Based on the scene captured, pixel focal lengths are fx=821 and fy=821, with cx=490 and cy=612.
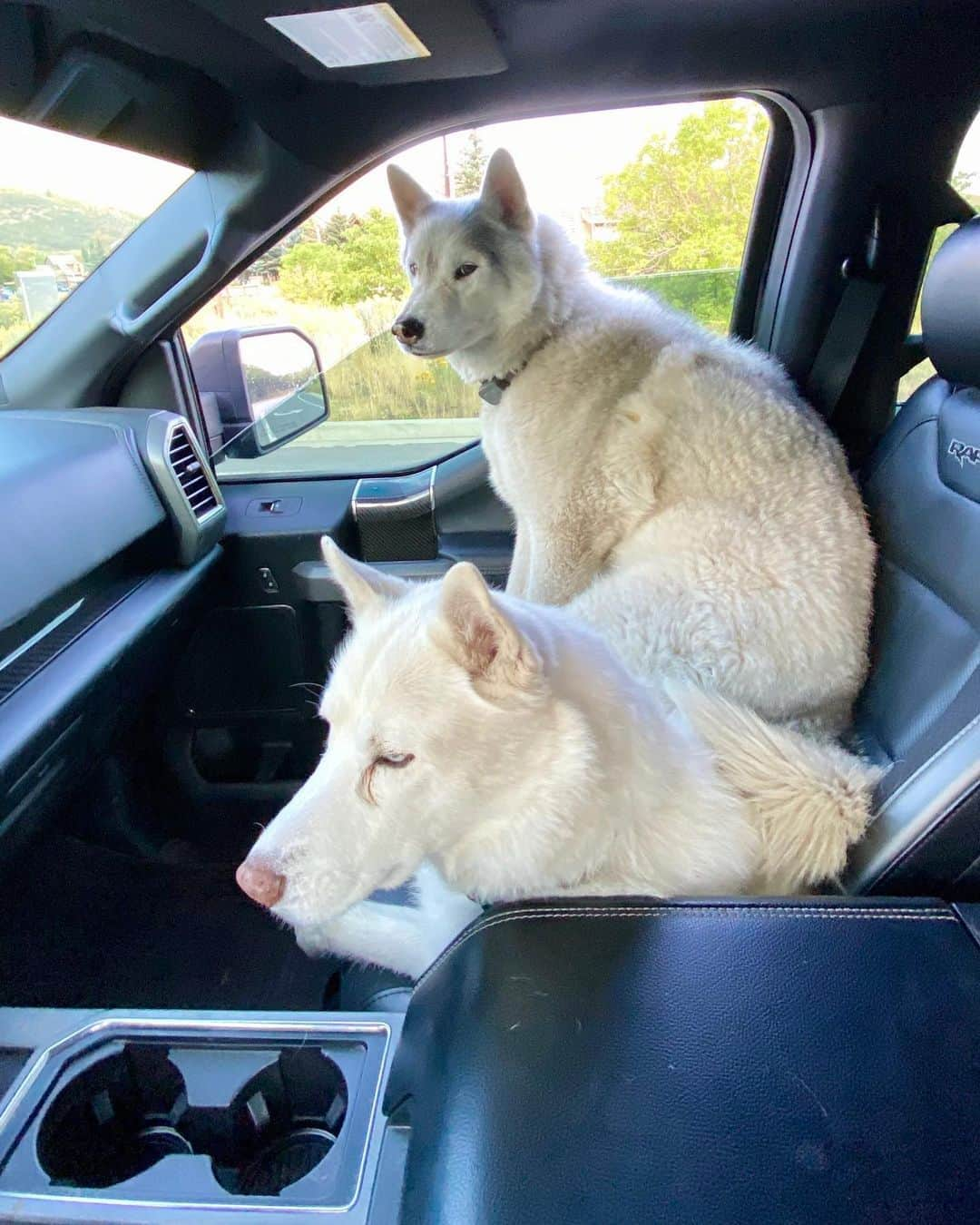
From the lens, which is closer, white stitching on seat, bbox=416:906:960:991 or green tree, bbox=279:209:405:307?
white stitching on seat, bbox=416:906:960:991

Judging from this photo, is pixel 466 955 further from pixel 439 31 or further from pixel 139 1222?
pixel 439 31

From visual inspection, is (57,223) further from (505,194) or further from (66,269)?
(505,194)

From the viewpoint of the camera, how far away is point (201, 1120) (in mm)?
1340

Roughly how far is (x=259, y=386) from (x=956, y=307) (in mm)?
2456

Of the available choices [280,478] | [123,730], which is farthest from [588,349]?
[123,730]

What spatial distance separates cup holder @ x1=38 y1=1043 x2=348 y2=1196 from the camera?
52.2 inches

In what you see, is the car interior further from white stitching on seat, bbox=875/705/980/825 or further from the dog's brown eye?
the dog's brown eye

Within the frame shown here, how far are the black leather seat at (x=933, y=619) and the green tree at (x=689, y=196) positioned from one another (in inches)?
41.3

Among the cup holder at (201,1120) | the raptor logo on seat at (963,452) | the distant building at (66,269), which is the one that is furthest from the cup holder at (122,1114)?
the distant building at (66,269)

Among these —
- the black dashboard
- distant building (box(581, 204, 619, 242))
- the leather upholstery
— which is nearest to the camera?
the leather upholstery

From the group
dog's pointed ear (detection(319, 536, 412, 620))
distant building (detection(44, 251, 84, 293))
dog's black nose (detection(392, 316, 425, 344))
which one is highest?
distant building (detection(44, 251, 84, 293))

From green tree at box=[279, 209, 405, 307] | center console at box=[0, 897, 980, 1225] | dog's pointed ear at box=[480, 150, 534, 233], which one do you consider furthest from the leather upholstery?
green tree at box=[279, 209, 405, 307]

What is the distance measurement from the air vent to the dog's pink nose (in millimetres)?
1623

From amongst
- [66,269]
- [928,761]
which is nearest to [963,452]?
[928,761]
